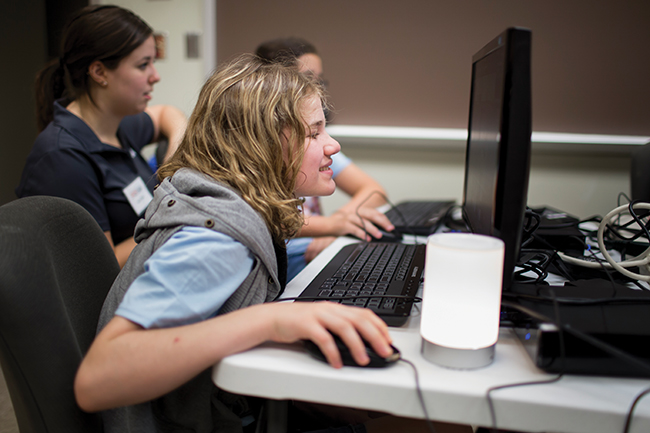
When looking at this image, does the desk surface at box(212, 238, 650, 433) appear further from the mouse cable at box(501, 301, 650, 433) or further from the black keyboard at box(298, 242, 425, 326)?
the black keyboard at box(298, 242, 425, 326)

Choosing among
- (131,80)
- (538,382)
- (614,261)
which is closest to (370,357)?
(538,382)

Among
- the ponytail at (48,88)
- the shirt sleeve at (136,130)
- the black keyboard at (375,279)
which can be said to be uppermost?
the ponytail at (48,88)

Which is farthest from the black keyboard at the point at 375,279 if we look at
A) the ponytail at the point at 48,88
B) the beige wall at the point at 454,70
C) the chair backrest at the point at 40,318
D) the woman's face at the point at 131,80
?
the beige wall at the point at 454,70

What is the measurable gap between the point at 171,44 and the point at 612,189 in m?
2.44

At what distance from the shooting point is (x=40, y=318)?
565 millimetres

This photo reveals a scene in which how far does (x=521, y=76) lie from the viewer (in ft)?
1.78

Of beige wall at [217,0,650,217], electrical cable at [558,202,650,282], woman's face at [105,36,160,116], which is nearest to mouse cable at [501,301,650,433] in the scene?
electrical cable at [558,202,650,282]

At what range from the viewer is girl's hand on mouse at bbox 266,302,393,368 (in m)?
0.50

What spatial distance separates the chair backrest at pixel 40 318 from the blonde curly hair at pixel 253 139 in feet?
0.65

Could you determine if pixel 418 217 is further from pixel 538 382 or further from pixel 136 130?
pixel 136 130

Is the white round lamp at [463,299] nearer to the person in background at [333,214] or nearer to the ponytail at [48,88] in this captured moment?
the person in background at [333,214]

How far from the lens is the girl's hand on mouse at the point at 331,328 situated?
1.63 feet

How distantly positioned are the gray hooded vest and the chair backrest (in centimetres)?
8

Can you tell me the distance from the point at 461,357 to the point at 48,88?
165 cm
